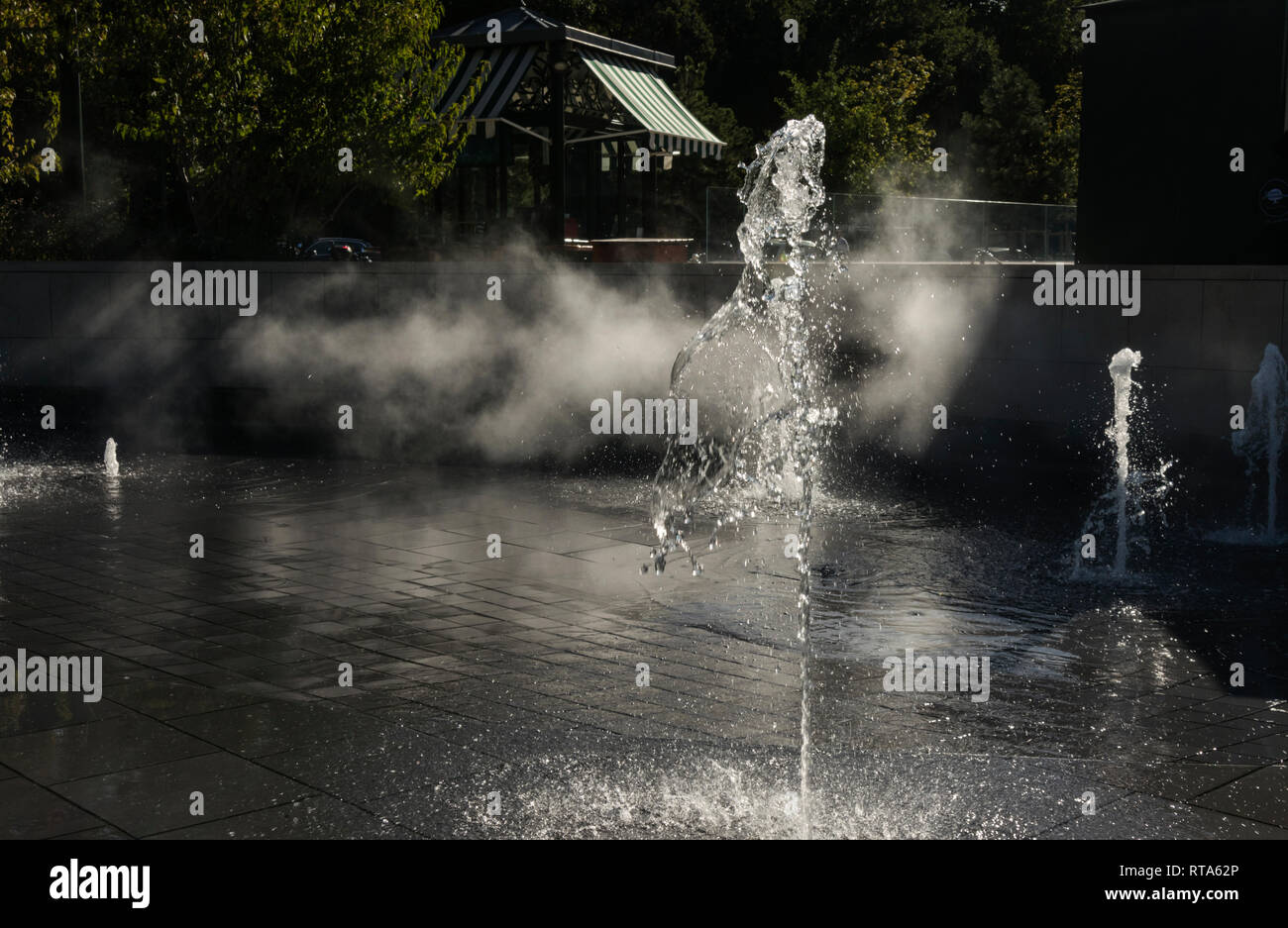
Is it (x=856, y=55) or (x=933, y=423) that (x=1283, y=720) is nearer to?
(x=933, y=423)

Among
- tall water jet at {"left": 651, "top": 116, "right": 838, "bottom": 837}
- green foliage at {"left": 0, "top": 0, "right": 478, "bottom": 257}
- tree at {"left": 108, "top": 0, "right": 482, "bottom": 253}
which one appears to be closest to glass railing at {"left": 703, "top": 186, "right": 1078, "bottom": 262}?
tall water jet at {"left": 651, "top": 116, "right": 838, "bottom": 837}

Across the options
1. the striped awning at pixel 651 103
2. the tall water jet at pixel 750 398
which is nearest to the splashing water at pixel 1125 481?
the tall water jet at pixel 750 398

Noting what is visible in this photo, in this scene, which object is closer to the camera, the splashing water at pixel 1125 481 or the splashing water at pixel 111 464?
the splashing water at pixel 1125 481

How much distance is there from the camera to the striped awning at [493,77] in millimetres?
23781

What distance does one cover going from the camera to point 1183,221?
605 inches

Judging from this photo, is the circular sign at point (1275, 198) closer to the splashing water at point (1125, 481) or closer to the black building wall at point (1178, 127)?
the black building wall at point (1178, 127)

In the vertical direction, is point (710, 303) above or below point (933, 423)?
above

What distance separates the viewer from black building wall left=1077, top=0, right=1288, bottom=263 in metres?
14.8

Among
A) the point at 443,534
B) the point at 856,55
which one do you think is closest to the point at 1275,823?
the point at 443,534

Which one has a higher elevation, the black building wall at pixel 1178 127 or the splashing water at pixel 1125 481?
the black building wall at pixel 1178 127

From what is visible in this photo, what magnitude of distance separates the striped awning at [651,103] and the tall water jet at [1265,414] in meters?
16.2

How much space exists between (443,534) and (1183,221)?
33.8ft

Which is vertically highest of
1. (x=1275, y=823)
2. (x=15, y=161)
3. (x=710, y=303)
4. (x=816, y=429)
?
(x=15, y=161)

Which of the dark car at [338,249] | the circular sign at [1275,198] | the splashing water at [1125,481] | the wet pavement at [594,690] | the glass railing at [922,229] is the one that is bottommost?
the wet pavement at [594,690]
